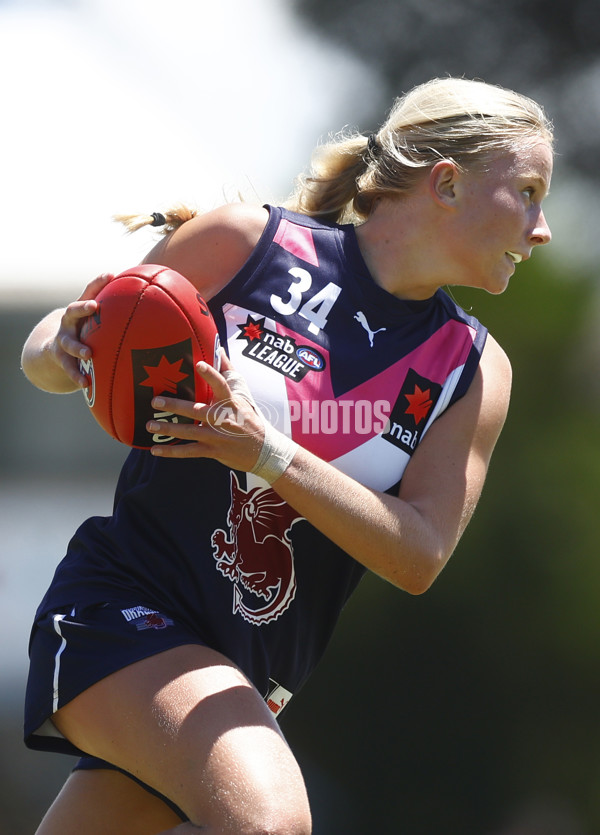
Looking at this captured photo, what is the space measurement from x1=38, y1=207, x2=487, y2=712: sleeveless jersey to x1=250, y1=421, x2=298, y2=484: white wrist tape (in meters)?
0.23

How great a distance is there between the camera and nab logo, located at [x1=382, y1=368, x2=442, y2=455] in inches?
76.2

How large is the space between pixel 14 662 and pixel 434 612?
1.85 meters

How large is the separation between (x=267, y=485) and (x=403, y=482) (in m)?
0.29

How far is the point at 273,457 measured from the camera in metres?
1.60

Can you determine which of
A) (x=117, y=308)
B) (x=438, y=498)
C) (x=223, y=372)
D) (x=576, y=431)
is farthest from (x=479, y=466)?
A: (x=576, y=431)

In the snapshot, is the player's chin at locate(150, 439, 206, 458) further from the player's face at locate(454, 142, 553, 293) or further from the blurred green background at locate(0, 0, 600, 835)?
the blurred green background at locate(0, 0, 600, 835)

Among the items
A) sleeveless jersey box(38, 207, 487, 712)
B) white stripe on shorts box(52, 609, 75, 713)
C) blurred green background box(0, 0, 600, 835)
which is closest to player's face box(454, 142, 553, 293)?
sleeveless jersey box(38, 207, 487, 712)

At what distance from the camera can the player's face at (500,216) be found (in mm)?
1982

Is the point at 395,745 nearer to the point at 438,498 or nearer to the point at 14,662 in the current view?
the point at 14,662

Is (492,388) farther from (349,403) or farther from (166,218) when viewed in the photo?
(166,218)

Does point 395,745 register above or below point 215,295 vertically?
below

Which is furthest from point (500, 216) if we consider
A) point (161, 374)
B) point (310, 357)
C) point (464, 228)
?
point (161, 374)

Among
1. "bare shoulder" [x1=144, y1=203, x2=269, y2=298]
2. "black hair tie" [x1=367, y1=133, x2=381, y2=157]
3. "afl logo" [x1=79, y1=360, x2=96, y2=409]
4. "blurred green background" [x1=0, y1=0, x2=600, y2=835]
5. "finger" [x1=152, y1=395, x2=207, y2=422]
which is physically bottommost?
"blurred green background" [x1=0, y1=0, x2=600, y2=835]

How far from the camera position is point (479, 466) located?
2006mm
